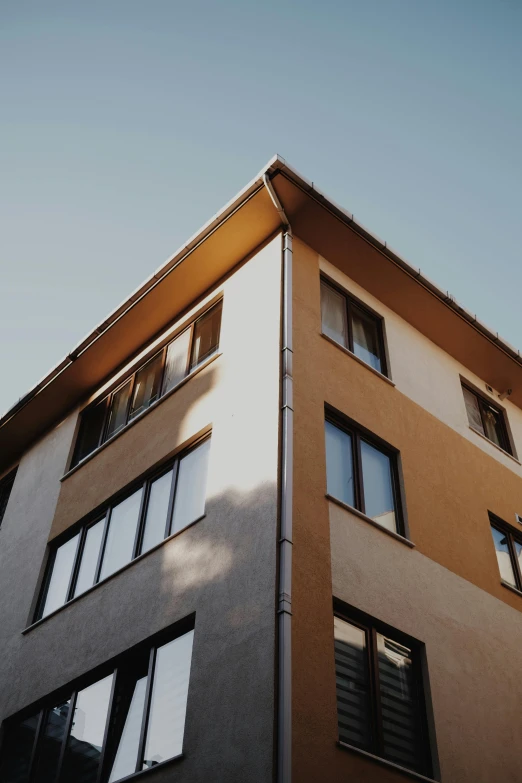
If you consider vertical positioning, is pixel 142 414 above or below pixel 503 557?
above

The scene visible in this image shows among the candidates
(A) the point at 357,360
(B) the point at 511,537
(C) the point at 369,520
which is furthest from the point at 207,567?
(B) the point at 511,537

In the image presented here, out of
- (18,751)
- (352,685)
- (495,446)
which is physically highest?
(495,446)

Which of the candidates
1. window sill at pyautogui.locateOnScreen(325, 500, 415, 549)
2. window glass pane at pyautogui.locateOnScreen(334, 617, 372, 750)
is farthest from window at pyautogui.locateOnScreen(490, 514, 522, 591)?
window glass pane at pyautogui.locateOnScreen(334, 617, 372, 750)

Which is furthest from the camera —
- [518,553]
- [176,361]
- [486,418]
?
[486,418]

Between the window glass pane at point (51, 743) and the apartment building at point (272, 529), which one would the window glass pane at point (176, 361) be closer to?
the apartment building at point (272, 529)

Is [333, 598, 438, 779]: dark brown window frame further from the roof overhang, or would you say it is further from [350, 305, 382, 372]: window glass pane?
the roof overhang

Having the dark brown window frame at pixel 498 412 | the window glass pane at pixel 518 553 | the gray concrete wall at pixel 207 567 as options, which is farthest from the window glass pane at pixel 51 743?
the dark brown window frame at pixel 498 412

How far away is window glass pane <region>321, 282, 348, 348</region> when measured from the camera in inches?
613

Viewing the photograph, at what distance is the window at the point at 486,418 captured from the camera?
17.9 meters

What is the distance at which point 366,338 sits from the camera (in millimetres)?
16438

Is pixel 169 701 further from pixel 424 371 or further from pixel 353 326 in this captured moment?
pixel 424 371

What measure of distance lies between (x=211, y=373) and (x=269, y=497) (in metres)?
3.93

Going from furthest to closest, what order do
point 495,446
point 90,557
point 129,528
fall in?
1. point 495,446
2. point 90,557
3. point 129,528

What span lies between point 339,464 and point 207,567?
2845 millimetres
